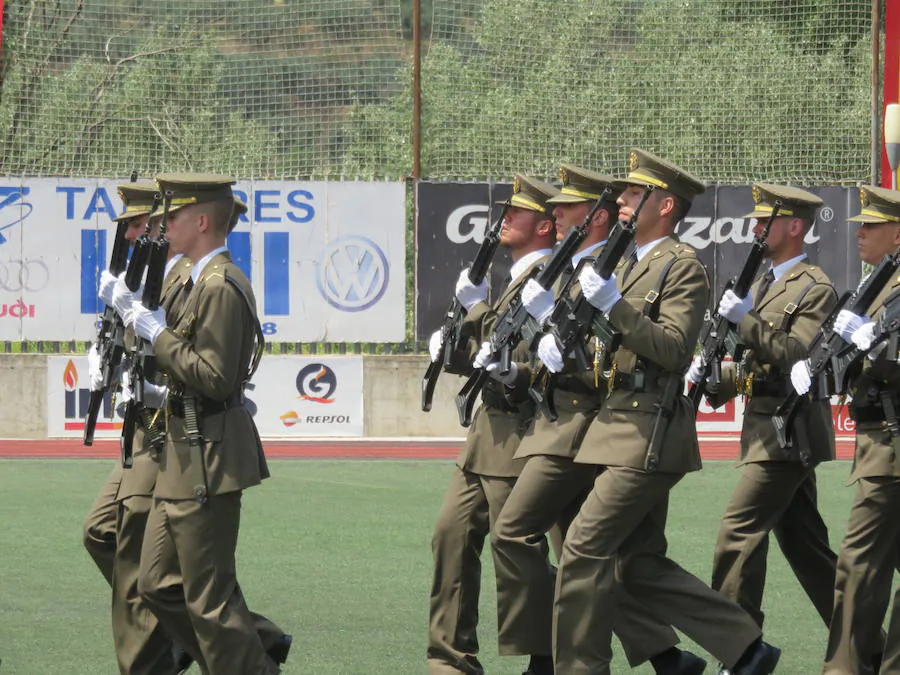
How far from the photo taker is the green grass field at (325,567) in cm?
698

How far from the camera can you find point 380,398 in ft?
54.1

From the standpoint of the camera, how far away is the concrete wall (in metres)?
16.3

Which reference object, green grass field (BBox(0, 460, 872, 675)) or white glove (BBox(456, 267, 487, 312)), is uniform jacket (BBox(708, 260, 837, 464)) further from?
white glove (BBox(456, 267, 487, 312))

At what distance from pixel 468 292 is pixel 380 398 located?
9518 mm

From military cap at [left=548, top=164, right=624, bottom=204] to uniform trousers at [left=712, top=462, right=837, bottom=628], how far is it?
127 centimetres

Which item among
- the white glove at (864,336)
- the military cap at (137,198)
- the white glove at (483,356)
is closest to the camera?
the white glove at (864,336)

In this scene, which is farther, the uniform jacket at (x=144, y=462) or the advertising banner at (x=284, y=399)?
the advertising banner at (x=284, y=399)

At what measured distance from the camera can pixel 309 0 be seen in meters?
18.2

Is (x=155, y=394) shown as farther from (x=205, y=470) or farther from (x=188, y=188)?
(x=188, y=188)

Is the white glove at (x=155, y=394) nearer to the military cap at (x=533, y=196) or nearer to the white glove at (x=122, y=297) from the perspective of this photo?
the white glove at (x=122, y=297)

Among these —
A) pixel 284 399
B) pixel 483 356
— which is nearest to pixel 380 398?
pixel 284 399

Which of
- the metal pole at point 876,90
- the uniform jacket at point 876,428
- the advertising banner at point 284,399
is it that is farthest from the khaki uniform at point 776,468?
the metal pole at point 876,90

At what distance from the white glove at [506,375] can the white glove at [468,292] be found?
0.47m

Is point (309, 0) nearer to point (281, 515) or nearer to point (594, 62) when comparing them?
point (594, 62)
